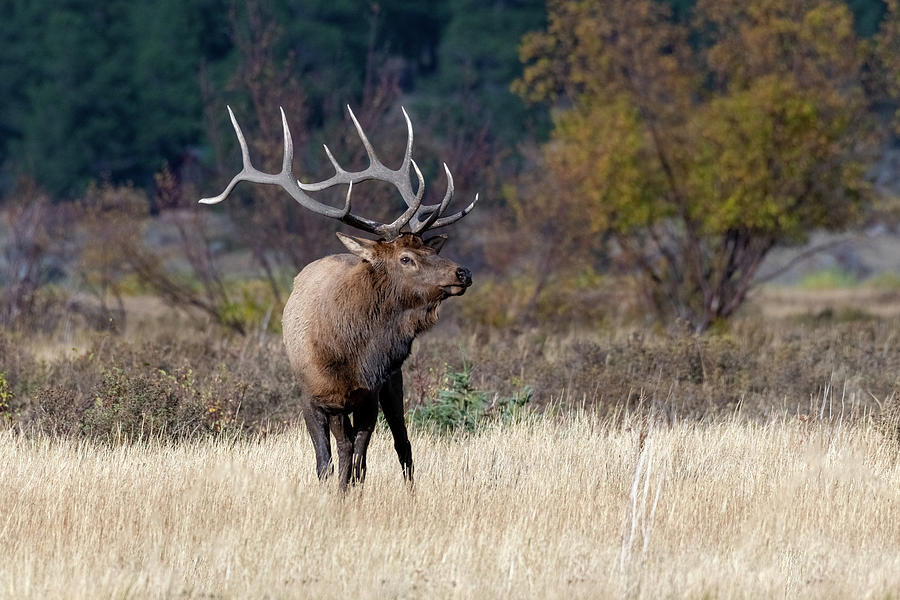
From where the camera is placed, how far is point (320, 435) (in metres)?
8.34

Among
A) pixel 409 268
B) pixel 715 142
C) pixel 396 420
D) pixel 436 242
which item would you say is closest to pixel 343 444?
pixel 396 420

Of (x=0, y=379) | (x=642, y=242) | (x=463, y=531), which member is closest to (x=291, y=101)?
(x=642, y=242)

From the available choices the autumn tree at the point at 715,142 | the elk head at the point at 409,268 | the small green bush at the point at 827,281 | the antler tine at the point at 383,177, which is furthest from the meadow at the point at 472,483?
the small green bush at the point at 827,281

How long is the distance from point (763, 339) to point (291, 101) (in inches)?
303

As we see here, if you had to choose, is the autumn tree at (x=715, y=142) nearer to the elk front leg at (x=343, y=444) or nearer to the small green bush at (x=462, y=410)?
the small green bush at (x=462, y=410)

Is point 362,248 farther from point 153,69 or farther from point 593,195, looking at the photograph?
point 153,69

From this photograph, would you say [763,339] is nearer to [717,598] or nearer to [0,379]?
[0,379]

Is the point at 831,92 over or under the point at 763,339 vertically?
over

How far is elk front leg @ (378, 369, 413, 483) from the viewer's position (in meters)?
8.55

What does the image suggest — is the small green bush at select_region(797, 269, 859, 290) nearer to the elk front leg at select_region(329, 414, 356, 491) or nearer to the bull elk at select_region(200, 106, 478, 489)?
the bull elk at select_region(200, 106, 478, 489)

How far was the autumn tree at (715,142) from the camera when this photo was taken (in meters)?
21.4

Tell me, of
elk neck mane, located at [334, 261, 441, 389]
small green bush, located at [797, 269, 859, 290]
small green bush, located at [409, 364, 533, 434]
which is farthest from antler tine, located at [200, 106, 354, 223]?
small green bush, located at [797, 269, 859, 290]

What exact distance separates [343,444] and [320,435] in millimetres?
149

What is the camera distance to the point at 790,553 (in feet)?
23.2
